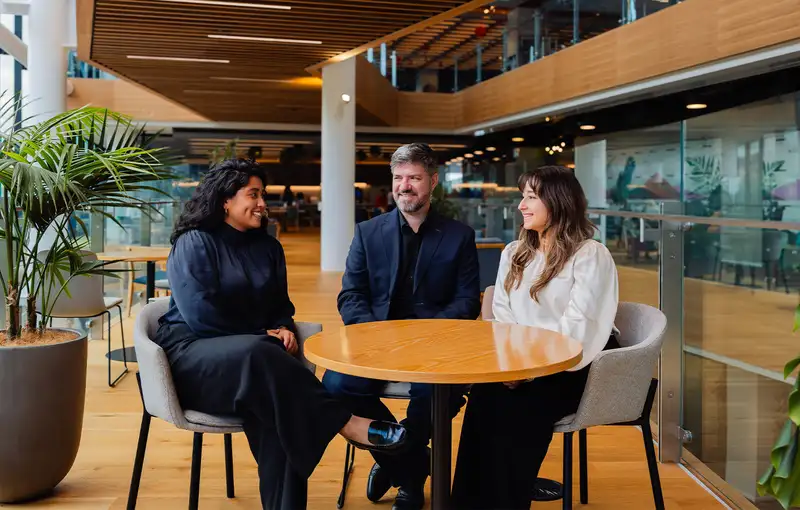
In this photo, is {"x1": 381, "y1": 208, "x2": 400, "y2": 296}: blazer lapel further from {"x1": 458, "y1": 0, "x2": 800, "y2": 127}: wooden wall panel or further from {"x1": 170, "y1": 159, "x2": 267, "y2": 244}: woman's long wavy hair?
{"x1": 458, "y1": 0, "x2": 800, "y2": 127}: wooden wall panel

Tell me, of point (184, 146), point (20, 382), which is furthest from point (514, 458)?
point (184, 146)

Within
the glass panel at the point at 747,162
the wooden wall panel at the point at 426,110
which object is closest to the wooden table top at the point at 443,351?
the glass panel at the point at 747,162

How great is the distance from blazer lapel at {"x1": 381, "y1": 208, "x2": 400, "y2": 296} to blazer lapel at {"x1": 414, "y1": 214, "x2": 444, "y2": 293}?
3.5 inches


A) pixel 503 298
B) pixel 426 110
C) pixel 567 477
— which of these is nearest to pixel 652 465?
pixel 567 477

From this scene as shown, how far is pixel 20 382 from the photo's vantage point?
3045 millimetres

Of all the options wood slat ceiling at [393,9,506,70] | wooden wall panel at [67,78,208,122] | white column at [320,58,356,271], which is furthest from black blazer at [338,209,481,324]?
wooden wall panel at [67,78,208,122]

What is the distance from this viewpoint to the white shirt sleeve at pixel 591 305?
9.18 ft

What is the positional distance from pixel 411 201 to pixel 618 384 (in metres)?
1.10

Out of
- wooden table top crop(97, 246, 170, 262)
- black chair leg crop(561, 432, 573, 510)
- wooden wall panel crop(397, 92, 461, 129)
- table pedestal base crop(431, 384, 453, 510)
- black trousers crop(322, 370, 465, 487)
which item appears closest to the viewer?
table pedestal base crop(431, 384, 453, 510)

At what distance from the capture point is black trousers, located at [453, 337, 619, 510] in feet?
8.91

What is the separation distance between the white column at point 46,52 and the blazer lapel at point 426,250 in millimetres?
8248

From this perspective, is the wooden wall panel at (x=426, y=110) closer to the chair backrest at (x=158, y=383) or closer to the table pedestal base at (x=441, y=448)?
the chair backrest at (x=158, y=383)

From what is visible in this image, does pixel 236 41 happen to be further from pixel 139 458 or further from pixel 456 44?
pixel 139 458

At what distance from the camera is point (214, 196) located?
3.05m
